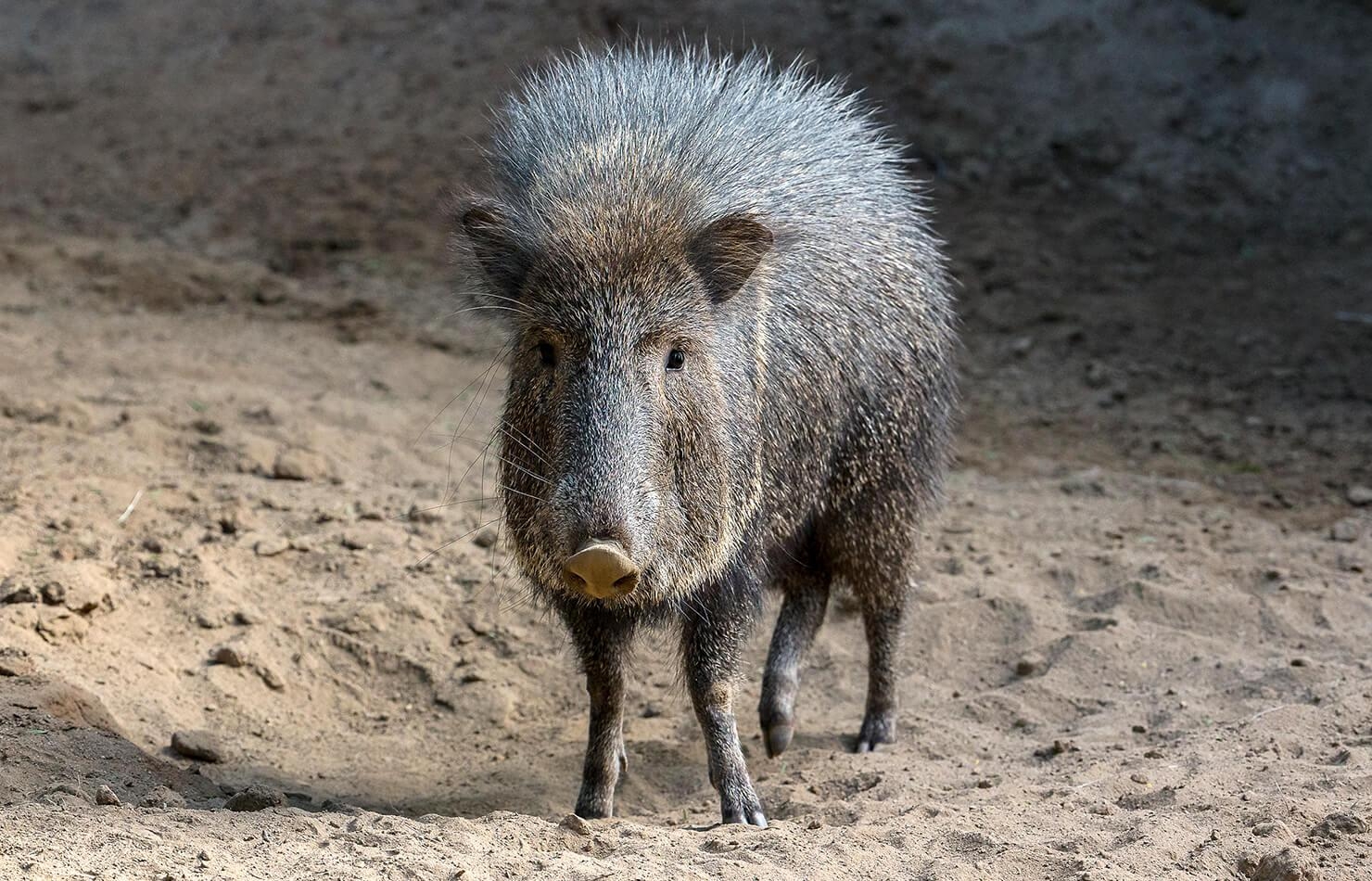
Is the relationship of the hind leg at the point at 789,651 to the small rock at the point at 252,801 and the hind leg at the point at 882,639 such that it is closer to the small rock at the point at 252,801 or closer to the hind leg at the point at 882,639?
the hind leg at the point at 882,639

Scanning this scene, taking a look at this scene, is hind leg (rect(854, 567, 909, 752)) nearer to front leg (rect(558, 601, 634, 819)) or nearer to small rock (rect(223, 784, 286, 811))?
front leg (rect(558, 601, 634, 819))

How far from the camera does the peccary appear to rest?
Answer: 359cm

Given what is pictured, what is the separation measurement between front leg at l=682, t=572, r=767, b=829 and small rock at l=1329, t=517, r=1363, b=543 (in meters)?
2.81

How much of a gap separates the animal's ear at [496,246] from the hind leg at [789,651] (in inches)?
57.9

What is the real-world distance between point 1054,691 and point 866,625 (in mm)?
629

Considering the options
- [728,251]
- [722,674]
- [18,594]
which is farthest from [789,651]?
[18,594]

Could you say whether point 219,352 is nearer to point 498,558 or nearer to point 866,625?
point 498,558

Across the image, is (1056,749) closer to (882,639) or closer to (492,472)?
(882,639)

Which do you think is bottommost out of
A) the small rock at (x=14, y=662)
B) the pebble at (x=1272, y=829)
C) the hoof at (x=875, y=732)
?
the small rock at (x=14, y=662)

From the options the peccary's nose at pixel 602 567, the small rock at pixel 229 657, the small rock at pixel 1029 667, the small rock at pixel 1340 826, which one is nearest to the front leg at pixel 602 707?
the peccary's nose at pixel 602 567

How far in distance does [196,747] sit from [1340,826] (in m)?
2.94

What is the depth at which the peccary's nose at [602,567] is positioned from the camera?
3188mm

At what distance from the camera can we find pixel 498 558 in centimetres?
559

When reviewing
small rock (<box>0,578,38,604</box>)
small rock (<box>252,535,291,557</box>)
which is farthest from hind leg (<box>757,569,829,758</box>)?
small rock (<box>0,578,38,604</box>)
